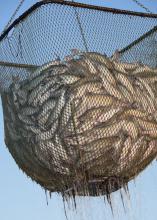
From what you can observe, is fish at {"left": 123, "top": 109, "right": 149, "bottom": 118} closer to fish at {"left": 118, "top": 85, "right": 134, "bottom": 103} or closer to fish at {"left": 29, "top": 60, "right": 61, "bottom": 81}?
fish at {"left": 118, "top": 85, "right": 134, "bottom": 103}

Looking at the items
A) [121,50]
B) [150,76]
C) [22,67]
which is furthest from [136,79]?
[22,67]

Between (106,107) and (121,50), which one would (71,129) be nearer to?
(106,107)

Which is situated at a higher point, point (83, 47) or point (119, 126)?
point (83, 47)

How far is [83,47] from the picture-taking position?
2.58 metres

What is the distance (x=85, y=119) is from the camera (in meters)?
2.42

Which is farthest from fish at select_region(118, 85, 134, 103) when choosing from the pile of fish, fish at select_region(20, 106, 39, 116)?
fish at select_region(20, 106, 39, 116)

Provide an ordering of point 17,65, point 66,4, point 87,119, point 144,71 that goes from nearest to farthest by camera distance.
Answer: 1. point 87,119
2. point 66,4
3. point 144,71
4. point 17,65

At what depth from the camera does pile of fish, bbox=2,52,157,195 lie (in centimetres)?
243

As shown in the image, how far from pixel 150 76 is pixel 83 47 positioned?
322 millimetres

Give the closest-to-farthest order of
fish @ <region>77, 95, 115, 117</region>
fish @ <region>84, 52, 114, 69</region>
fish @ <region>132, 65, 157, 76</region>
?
fish @ <region>77, 95, 115, 117</region> → fish @ <region>84, 52, 114, 69</region> → fish @ <region>132, 65, 157, 76</region>

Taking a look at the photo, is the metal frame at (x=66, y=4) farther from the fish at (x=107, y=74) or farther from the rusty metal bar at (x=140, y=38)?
the fish at (x=107, y=74)

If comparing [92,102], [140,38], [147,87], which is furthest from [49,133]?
[140,38]

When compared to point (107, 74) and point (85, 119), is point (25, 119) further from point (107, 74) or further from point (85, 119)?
point (107, 74)

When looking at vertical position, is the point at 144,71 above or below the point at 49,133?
above
